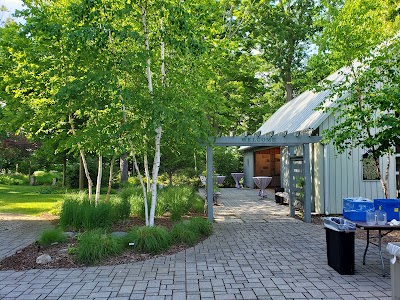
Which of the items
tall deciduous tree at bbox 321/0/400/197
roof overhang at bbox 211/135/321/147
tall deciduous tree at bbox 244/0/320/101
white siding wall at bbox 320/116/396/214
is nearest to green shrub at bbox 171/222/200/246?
roof overhang at bbox 211/135/321/147

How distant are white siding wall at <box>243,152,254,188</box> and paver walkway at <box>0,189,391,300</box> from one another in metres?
15.0

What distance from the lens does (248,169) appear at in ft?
76.3

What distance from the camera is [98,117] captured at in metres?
7.65

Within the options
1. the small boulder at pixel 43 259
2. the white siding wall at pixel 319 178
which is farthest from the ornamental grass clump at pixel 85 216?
the white siding wall at pixel 319 178

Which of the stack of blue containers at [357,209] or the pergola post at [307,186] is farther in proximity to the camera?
the pergola post at [307,186]

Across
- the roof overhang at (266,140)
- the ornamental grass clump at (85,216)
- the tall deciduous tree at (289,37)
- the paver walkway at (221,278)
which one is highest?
the tall deciduous tree at (289,37)

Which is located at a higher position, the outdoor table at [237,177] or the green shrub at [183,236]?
the outdoor table at [237,177]

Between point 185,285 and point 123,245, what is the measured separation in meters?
2.07

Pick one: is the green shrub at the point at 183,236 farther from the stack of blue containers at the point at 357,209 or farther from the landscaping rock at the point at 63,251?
the stack of blue containers at the point at 357,209

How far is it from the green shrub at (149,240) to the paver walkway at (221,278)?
0.39 metres

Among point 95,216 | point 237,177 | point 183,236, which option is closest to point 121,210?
point 95,216

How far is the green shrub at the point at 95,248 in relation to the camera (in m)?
5.91

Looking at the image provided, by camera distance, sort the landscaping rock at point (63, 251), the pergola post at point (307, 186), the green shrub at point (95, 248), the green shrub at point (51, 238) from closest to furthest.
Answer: the green shrub at point (95, 248), the landscaping rock at point (63, 251), the green shrub at point (51, 238), the pergola post at point (307, 186)

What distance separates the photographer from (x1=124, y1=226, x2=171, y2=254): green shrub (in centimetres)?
643
